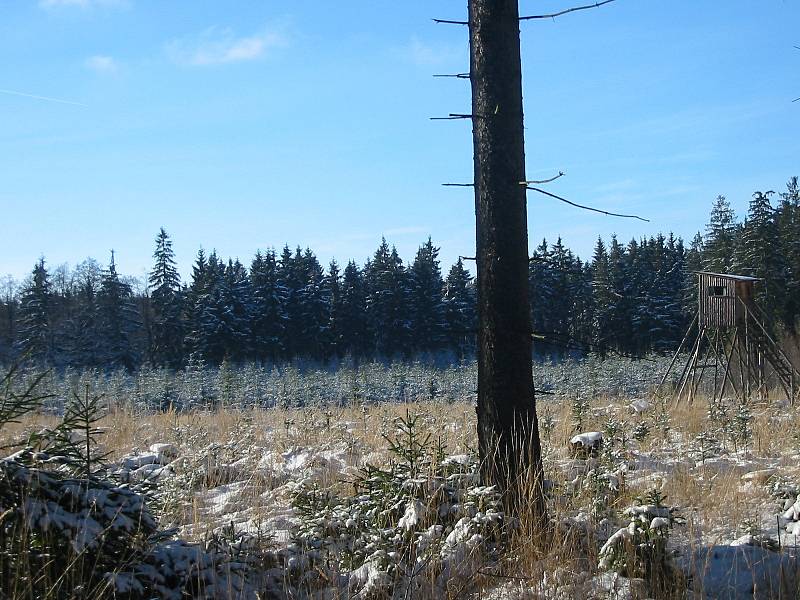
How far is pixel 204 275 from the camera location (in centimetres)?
5162

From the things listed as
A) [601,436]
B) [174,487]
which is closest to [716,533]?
[601,436]

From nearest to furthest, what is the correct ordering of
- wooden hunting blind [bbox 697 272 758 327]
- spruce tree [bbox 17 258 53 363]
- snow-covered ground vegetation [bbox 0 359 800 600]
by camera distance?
snow-covered ground vegetation [bbox 0 359 800 600] < wooden hunting blind [bbox 697 272 758 327] < spruce tree [bbox 17 258 53 363]

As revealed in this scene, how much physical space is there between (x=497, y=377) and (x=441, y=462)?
0.83 metres

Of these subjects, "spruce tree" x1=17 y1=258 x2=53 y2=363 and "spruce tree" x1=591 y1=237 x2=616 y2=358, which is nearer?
"spruce tree" x1=17 y1=258 x2=53 y2=363

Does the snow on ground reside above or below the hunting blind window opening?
below

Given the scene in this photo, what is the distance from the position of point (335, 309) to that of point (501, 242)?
48.1 metres

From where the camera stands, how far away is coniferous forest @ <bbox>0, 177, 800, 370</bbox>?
4712 centimetres

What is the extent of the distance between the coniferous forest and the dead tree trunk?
40123mm

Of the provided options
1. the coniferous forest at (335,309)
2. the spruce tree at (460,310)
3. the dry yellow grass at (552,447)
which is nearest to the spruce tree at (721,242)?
the coniferous forest at (335,309)

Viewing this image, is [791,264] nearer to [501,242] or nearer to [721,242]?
[721,242]

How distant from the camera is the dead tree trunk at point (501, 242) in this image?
451 centimetres

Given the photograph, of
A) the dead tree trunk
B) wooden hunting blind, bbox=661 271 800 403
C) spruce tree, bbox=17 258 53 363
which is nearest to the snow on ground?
the dead tree trunk

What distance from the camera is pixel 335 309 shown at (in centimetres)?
5225

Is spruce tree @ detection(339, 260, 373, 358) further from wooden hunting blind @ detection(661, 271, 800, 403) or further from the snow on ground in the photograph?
the snow on ground
